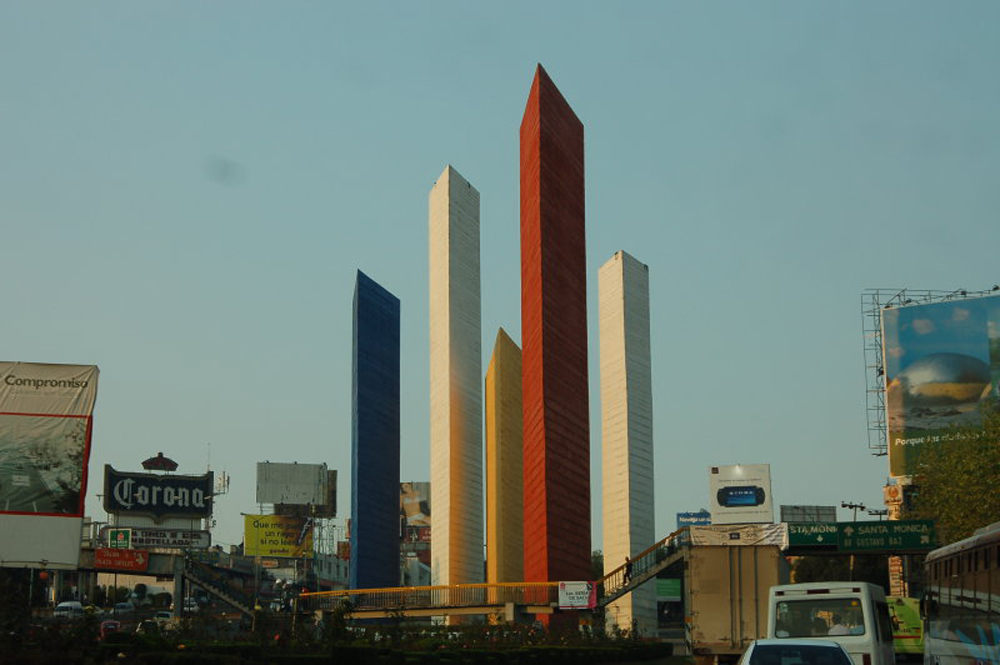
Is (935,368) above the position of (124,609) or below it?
above

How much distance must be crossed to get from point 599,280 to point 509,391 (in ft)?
29.5

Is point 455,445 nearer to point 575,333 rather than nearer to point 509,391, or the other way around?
point 509,391

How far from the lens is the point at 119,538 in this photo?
106875 millimetres

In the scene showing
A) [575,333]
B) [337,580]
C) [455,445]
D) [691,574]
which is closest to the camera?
[691,574]

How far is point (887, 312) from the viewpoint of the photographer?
8619 centimetres

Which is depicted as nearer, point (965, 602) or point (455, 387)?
point (965, 602)

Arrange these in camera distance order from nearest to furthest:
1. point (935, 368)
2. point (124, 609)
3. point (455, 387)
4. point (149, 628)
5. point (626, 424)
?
point (149, 628) → point (455, 387) → point (626, 424) → point (935, 368) → point (124, 609)

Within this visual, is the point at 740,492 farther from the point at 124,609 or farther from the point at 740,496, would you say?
the point at 124,609

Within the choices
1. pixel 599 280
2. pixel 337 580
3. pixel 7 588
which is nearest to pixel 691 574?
pixel 7 588

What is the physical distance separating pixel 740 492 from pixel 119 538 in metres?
52.2

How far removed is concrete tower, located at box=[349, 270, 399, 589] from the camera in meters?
75.7

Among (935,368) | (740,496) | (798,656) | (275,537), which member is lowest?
(798,656)

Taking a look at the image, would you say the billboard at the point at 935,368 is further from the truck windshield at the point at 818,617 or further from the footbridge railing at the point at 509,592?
the truck windshield at the point at 818,617

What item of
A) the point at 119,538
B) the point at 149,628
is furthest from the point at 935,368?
the point at 119,538
